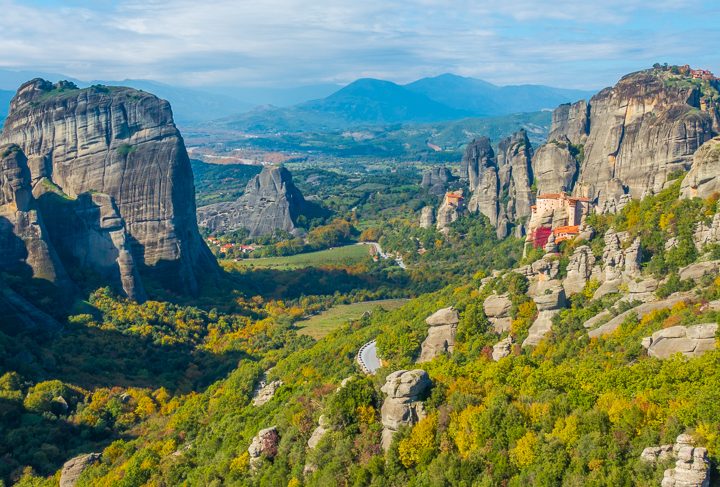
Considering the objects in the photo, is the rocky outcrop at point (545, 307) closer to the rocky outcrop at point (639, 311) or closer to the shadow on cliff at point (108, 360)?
the rocky outcrop at point (639, 311)

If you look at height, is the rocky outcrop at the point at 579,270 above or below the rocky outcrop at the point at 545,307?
above

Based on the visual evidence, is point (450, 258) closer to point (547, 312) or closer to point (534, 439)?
point (547, 312)

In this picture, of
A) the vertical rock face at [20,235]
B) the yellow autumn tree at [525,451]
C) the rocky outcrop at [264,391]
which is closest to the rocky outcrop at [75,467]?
the rocky outcrop at [264,391]

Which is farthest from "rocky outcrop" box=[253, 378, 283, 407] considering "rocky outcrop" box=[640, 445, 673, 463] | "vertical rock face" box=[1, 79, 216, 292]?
"vertical rock face" box=[1, 79, 216, 292]

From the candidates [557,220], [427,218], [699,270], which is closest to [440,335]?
[699,270]

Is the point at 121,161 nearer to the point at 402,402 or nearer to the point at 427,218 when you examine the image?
the point at 402,402
